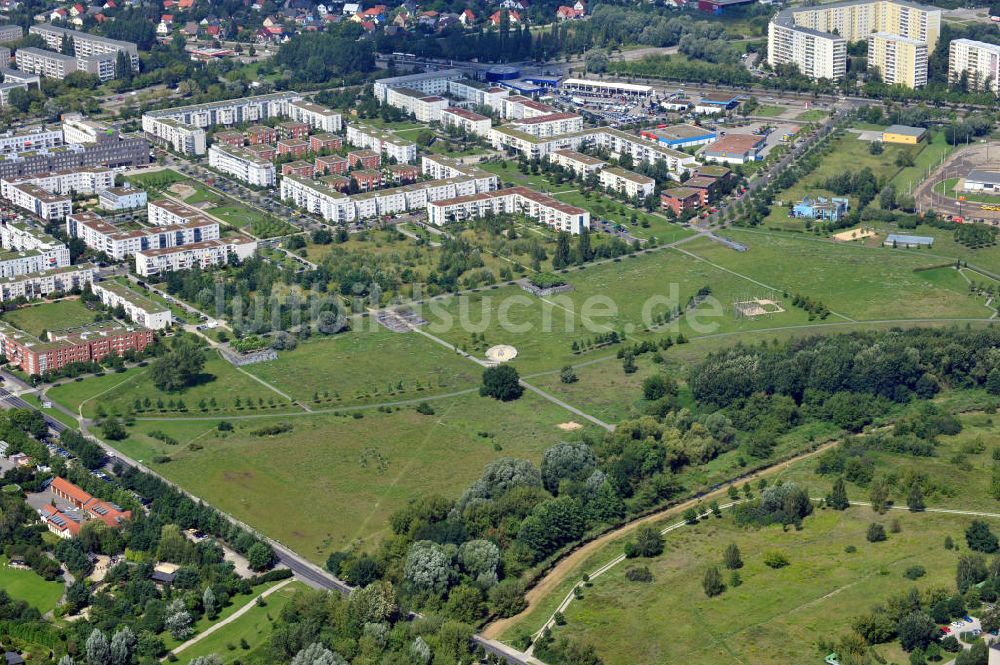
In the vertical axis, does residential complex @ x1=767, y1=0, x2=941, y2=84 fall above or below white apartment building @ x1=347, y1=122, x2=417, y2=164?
above

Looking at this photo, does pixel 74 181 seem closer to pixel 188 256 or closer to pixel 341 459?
pixel 188 256

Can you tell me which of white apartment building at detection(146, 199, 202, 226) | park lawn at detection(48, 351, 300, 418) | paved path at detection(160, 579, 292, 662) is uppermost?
white apartment building at detection(146, 199, 202, 226)

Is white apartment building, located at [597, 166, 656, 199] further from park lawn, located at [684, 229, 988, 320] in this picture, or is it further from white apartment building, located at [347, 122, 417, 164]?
white apartment building, located at [347, 122, 417, 164]

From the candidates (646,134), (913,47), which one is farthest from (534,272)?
(913,47)

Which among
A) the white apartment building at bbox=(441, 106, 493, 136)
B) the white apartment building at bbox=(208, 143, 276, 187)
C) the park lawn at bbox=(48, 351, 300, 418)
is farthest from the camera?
the white apartment building at bbox=(441, 106, 493, 136)

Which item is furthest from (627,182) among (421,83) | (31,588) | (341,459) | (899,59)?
(31,588)

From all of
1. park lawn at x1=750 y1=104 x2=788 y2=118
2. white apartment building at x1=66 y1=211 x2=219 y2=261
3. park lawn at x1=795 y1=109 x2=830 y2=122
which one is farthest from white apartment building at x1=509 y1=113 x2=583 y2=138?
white apartment building at x1=66 y1=211 x2=219 y2=261

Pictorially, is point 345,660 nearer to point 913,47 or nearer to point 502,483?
point 502,483
